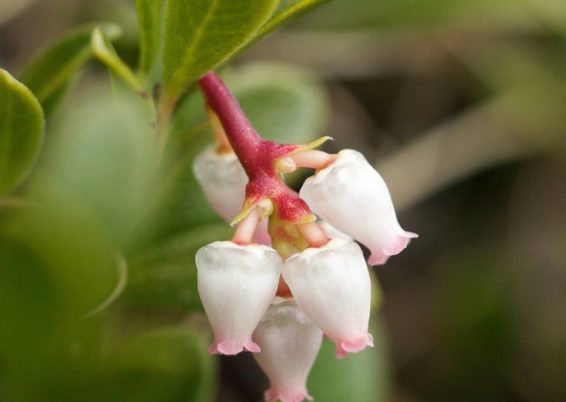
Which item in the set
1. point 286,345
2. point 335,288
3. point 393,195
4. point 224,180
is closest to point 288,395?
point 286,345

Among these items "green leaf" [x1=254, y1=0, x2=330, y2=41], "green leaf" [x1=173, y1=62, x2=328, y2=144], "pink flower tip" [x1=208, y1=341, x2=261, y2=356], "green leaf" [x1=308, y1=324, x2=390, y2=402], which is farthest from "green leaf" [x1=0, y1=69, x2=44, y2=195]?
"green leaf" [x1=308, y1=324, x2=390, y2=402]

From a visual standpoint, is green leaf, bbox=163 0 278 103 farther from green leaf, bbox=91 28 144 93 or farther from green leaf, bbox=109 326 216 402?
green leaf, bbox=109 326 216 402

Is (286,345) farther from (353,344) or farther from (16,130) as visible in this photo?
(16,130)

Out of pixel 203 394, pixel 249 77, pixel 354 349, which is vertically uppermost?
pixel 354 349

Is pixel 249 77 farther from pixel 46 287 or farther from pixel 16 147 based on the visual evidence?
pixel 46 287

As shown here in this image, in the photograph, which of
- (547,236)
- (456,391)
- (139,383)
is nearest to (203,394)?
(139,383)

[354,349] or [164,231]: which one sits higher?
[354,349]
